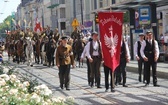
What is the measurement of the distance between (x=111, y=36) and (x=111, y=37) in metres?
0.03

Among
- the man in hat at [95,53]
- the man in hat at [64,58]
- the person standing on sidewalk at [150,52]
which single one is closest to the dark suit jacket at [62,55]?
the man in hat at [64,58]

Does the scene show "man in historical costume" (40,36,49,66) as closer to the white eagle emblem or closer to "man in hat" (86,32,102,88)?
"man in hat" (86,32,102,88)

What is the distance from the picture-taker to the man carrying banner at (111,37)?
13.1 m

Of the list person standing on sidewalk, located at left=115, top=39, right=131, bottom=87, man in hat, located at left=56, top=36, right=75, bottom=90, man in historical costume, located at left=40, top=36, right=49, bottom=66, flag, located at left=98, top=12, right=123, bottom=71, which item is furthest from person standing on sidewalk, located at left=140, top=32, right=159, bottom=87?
man in historical costume, located at left=40, top=36, right=49, bottom=66

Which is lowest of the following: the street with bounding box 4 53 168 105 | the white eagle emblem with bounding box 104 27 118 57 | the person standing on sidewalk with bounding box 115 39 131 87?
the street with bounding box 4 53 168 105

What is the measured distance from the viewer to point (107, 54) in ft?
43.8

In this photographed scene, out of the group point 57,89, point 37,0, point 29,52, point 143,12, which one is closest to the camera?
point 57,89

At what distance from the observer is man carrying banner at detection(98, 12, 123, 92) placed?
1308cm

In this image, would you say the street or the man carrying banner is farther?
the man carrying banner

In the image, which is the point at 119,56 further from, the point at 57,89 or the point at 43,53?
the point at 43,53

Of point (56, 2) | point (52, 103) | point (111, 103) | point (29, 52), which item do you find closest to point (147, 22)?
point (29, 52)

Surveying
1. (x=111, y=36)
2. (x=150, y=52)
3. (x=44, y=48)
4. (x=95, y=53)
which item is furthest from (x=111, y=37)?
(x=44, y=48)

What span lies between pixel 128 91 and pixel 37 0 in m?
117

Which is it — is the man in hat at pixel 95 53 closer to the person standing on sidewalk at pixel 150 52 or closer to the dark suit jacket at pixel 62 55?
the dark suit jacket at pixel 62 55
